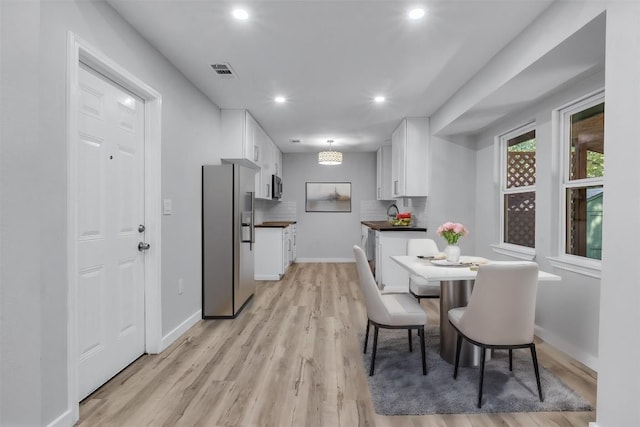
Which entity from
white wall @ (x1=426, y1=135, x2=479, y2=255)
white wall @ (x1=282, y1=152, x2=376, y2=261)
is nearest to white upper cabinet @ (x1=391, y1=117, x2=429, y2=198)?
white wall @ (x1=426, y1=135, x2=479, y2=255)

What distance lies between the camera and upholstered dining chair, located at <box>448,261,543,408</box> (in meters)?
1.97

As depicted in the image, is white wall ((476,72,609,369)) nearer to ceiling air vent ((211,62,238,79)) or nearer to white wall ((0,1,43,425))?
ceiling air vent ((211,62,238,79))

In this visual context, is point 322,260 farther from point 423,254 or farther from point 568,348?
point 568,348

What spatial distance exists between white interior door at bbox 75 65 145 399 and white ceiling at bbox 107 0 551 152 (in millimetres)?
682

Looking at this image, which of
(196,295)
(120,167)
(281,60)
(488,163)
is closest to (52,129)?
(120,167)

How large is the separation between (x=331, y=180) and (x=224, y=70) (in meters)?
4.81

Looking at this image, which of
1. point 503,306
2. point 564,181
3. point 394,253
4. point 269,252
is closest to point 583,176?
point 564,181

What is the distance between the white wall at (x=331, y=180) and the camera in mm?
7852

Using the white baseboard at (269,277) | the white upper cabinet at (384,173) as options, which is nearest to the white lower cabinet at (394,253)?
the white upper cabinet at (384,173)

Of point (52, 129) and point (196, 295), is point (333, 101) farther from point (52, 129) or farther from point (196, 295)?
point (52, 129)

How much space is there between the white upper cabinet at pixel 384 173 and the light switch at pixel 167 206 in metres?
4.40

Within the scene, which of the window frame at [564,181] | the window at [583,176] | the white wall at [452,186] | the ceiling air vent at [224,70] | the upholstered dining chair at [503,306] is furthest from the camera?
the white wall at [452,186]

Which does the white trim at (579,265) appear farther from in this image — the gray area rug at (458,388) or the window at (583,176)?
the gray area rug at (458,388)

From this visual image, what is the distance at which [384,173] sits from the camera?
688cm
